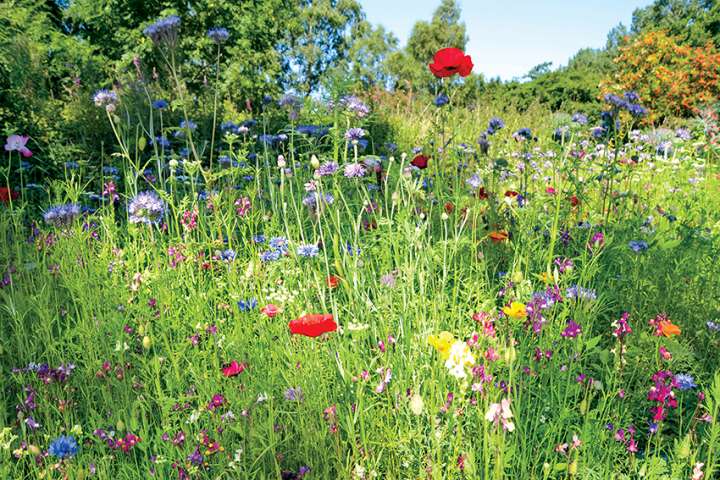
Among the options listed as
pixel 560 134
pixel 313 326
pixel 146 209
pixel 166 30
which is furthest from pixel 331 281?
pixel 560 134

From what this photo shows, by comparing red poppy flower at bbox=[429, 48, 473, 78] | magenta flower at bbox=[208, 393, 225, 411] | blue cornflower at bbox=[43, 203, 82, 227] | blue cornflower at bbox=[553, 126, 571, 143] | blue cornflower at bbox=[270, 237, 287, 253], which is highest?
red poppy flower at bbox=[429, 48, 473, 78]

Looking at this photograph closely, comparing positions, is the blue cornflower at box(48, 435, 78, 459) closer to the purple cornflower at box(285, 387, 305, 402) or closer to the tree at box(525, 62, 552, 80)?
the purple cornflower at box(285, 387, 305, 402)

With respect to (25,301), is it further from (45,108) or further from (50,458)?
(45,108)

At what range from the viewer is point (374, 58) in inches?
1396

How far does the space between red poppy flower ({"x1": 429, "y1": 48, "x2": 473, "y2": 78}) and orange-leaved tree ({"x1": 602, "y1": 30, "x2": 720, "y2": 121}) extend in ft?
38.3

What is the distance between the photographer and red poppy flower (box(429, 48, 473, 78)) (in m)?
2.33

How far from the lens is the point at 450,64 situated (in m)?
2.33

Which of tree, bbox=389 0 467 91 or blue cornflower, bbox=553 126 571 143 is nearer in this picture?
blue cornflower, bbox=553 126 571 143

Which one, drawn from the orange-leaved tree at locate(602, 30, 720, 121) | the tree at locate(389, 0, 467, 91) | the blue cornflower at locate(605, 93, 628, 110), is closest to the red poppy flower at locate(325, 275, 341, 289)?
the blue cornflower at locate(605, 93, 628, 110)

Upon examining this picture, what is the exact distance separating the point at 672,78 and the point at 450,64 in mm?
13519

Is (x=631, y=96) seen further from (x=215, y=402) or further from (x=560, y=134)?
(x=215, y=402)

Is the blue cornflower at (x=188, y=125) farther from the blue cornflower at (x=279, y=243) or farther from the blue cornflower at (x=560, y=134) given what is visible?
the blue cornflower at (x=560, y=134)

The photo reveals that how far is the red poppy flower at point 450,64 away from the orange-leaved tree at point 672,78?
11.7m

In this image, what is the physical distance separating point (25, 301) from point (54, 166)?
92.8 inches
